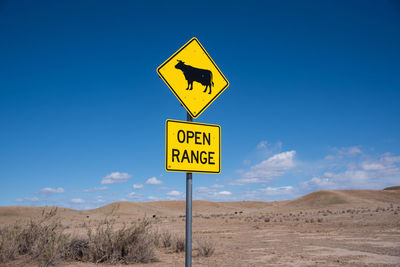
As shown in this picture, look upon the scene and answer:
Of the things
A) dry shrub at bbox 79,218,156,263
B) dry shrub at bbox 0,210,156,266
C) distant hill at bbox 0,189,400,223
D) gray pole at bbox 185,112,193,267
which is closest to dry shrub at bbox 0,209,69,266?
dry shrub at bbox 0,210,156,266

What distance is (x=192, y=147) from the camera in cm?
473

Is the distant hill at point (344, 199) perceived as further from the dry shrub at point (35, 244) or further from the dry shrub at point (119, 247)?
the dry shrub at point (35, 244)

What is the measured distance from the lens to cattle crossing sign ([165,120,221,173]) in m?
4.55

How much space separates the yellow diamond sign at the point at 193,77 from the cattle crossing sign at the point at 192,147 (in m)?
0.35

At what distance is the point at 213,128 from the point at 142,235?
7535 mm

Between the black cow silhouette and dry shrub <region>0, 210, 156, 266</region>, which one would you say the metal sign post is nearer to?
the black cow silhouette

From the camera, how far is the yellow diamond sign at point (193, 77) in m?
5.09

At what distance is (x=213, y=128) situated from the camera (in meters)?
4.97

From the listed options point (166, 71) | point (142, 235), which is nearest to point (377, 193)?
point (142, 235)

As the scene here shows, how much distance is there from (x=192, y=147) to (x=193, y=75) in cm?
114

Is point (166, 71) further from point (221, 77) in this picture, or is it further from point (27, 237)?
point (27, 237)

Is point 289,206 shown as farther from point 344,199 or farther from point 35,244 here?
point 35,244

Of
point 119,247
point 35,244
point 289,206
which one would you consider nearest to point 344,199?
point 289,206

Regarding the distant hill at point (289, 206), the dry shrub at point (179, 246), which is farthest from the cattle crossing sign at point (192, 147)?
the distant hill at point (289, 206)
